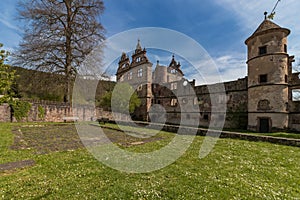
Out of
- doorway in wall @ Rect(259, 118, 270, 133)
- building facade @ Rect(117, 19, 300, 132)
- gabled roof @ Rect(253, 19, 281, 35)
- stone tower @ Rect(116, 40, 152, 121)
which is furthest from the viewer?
stone tower @ Rect(116, 40, 152, 121)

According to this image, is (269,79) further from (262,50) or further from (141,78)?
(141,78)

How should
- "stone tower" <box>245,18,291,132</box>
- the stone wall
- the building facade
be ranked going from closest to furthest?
1. "stone tower" <box>245,18,291,132</box>
2. the building facade
3. the stone wall

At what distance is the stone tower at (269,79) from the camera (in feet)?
48.1

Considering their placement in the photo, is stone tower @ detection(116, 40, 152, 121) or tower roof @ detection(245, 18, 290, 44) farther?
stone tower @ detection(116, 40, 152, 121)

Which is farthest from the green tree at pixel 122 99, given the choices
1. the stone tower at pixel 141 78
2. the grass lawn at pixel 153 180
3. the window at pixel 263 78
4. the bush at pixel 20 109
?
the grass lawn at pixel 153 180

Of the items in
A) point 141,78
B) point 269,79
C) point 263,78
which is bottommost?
point 269,79

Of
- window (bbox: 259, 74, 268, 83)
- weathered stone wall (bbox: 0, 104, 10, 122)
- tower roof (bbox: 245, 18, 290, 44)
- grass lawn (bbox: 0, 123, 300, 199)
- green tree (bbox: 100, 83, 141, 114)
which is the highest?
tower roof (bbox: 245, 18, 290, 44)

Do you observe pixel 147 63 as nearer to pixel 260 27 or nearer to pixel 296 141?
pixel 260 27

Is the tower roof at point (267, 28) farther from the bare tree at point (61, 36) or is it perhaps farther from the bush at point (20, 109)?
the bush at point (20, 109)

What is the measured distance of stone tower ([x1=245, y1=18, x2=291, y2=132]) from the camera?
14656 mm

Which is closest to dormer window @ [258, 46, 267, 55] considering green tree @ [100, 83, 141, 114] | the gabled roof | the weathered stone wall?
the gabled roof

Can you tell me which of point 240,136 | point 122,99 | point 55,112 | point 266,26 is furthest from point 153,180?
point 122,99

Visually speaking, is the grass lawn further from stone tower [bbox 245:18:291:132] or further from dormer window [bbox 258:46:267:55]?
dormer window [bbox 258:46:267:55]

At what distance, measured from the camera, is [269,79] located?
15.1 meters
